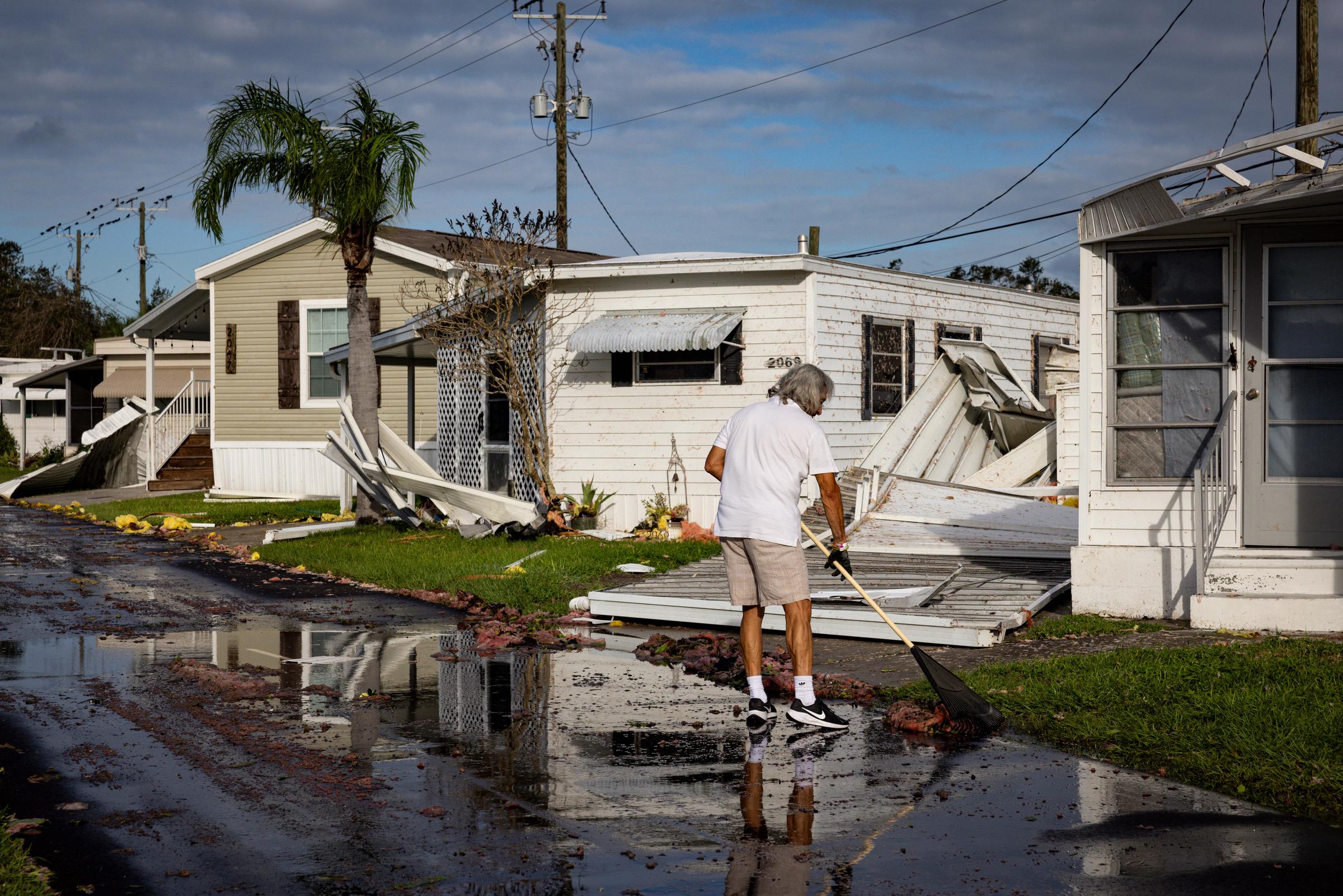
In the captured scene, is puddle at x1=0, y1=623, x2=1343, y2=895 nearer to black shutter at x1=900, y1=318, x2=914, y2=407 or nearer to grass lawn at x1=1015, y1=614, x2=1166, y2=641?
grass lawn at x1=1015, y1=614, x2=1166, y2=641

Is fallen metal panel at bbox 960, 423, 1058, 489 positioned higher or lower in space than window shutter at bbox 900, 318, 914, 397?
lower

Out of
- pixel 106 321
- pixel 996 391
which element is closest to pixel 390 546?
pixel 996 391

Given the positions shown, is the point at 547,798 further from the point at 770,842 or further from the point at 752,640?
the point at 752,640

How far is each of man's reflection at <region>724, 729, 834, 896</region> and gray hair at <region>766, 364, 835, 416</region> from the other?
1.81 metres

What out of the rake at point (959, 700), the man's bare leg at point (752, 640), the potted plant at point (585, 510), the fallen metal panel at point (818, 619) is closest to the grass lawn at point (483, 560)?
the fallen metal panel at point (818, 619)

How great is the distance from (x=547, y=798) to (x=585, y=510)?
428 inches

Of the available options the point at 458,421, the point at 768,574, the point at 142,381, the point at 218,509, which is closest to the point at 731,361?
the point at 458,421

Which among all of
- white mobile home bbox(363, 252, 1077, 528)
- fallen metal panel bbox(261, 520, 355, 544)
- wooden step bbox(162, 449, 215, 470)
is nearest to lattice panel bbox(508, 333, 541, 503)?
white mobile home bbox(363, 252, 1077, 528)

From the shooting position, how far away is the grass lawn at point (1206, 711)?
201 inches

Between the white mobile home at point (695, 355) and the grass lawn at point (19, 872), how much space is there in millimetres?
11375

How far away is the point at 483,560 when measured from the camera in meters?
13.0

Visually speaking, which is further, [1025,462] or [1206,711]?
[1025,462]

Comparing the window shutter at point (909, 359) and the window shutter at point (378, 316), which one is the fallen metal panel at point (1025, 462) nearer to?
the window shutter at point (909, 359)

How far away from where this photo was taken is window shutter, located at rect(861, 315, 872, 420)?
16250mm
